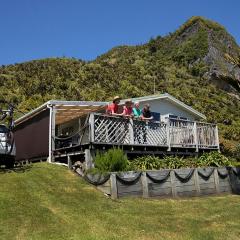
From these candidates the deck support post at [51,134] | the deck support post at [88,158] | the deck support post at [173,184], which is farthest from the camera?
the deck support post at [51,134]

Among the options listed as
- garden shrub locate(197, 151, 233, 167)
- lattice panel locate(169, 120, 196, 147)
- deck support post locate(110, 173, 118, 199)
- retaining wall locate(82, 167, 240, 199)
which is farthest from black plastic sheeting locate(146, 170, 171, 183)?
lattice panel locate(169, 120, 196, 147)

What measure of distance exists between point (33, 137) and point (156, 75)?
113 feet

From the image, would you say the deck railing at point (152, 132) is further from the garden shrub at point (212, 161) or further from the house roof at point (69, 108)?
the house roof at point (69, 108)

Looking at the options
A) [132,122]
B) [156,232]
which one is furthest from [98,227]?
[132,122]

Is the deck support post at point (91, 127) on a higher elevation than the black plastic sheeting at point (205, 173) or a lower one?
higher

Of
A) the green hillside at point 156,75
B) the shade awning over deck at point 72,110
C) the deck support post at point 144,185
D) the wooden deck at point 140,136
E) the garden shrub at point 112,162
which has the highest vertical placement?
the green hillside at point 156,75

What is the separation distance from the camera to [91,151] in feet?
50.0

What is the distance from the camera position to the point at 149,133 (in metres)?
17.3

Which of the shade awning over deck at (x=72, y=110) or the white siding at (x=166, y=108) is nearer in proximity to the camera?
the shade awning over deck at (x=72, y=110)

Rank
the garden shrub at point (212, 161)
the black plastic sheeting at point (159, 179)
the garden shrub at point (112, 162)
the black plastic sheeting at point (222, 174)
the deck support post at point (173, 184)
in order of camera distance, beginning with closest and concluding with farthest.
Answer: the black plastic sheeting at point (159, 179)
the garden shrub at point (112, 162)
the deck support post at point (173, 184)
the black plastic sheeting at point (222, 174)
the garden shrub at point (212, 161)

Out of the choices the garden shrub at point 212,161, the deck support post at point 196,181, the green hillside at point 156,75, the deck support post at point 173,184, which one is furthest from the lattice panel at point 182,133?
the deck support post at point 173,184

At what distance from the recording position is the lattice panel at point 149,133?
1695 centimetres

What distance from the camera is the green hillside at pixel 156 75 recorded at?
3671cm

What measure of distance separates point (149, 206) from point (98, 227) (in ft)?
9.27
